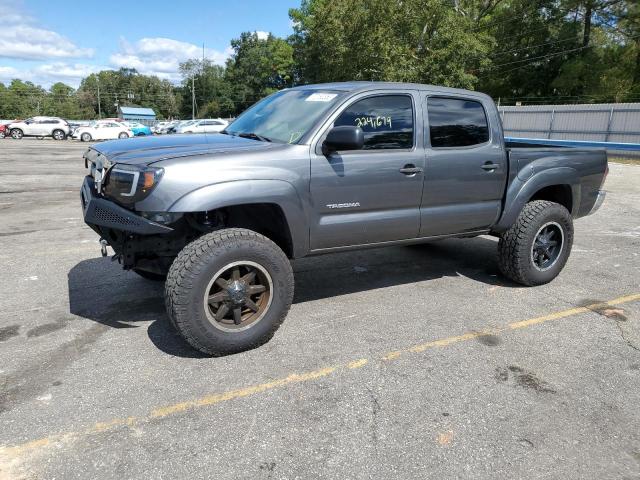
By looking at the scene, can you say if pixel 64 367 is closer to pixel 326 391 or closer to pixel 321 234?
pixel 326 391

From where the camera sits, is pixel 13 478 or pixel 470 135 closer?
pixel 13 478

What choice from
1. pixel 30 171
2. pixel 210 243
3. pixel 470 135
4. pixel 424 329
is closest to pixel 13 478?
pixel 210 243

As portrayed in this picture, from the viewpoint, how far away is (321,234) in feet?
12.7

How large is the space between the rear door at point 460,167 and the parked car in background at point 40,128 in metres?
38.1

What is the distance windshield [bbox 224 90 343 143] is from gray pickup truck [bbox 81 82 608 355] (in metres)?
0.02

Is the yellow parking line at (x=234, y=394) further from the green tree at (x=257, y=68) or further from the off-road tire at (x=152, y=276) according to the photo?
the green tree at (x=257, y=68)

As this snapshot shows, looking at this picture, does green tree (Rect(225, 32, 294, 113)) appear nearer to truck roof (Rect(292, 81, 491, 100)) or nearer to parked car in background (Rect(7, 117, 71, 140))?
parked car in background (Rect(7, 117, 71, 140))

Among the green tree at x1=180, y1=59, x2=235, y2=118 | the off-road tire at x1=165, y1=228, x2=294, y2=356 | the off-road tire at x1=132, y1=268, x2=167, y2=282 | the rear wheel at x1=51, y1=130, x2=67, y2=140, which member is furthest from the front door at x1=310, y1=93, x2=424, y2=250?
the green tree at x1=180, y1=59, x2=235, y2=118

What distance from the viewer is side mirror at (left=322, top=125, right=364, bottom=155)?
3557mm

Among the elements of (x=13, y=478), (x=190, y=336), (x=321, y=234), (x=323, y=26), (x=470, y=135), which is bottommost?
(x=13, y=478)

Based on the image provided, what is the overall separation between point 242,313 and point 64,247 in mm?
3738

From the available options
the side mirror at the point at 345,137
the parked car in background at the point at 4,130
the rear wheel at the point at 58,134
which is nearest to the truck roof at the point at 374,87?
the side mirror at the point at 345,137

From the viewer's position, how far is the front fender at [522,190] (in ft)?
16.0

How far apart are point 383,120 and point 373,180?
54 centimetres
